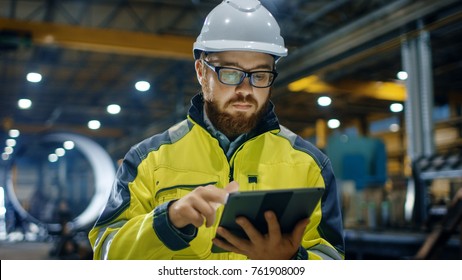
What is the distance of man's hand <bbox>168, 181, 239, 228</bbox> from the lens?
132 centimetres

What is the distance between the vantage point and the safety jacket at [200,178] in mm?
1450

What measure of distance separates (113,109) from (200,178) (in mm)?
2069

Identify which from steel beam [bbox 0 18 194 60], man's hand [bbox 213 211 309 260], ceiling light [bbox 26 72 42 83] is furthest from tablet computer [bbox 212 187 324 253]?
ceiling light [bbox 26 72 42 83]

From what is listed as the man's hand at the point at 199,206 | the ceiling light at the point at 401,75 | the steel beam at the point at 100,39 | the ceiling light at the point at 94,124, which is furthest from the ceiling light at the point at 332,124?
the man's hand at the point at 199,206

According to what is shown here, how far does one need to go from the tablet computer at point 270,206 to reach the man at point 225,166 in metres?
0.02

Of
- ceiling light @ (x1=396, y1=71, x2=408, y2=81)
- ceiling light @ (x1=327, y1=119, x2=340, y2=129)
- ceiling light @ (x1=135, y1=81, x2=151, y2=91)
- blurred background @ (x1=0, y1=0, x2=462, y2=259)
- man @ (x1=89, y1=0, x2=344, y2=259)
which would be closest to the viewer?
man @ (x1=89, y1=0, x2=344, y2=259)

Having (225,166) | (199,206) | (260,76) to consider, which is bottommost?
(199,206)

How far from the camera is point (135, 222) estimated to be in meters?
1.41

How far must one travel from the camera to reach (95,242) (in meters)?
1.50

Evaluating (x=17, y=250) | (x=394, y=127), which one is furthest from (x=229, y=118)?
(x=394, y=127)

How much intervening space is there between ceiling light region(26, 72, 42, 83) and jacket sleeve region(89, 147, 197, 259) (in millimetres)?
2616

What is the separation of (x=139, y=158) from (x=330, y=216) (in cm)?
55

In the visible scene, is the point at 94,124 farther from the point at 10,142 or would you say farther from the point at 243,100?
the point at 243,100

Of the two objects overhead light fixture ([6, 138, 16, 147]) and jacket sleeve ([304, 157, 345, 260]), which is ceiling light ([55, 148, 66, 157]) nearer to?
overhead light fixture ([6, 138, 16, 147])
